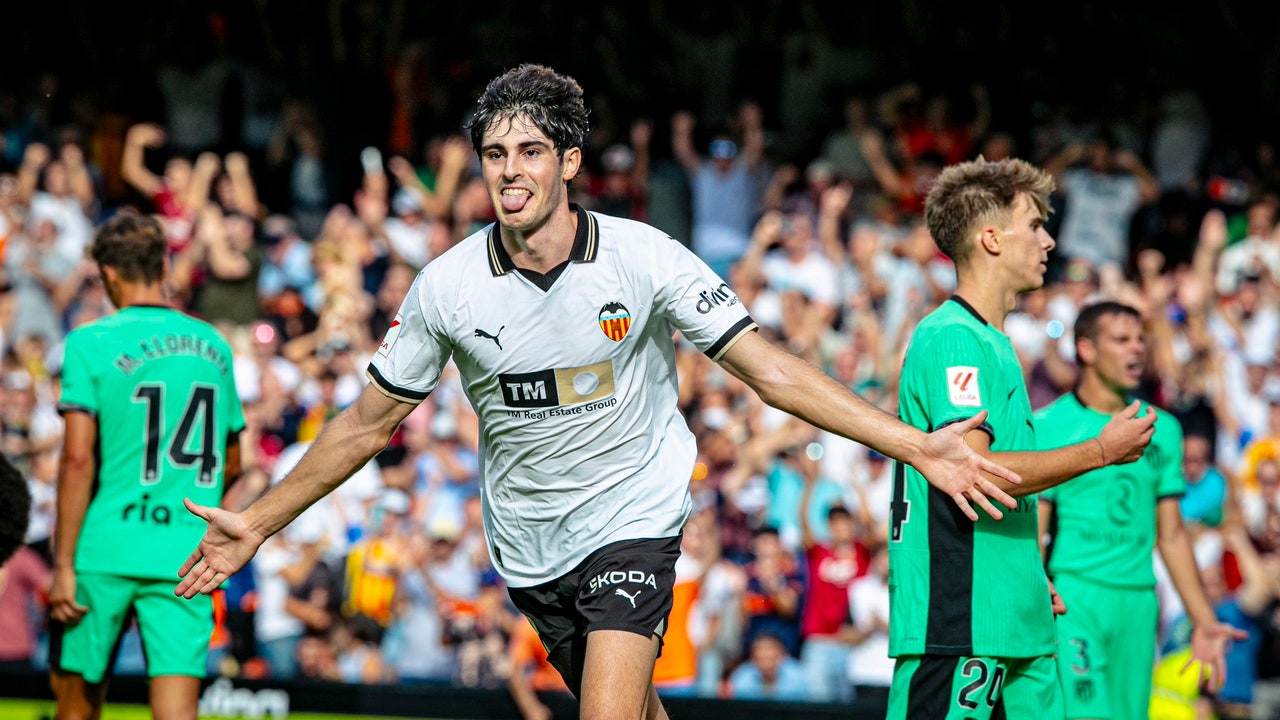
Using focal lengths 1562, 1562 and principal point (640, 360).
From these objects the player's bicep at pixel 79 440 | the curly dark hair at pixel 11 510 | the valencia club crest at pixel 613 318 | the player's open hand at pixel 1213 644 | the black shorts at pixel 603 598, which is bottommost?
the player's open hand at pixel 1213 644

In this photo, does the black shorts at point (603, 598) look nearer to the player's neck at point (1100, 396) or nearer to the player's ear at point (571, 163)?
the player's ear at point (571, 163)

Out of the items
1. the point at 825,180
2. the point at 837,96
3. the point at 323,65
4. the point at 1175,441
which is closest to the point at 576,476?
the point at 1175,441

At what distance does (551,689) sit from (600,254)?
554cm

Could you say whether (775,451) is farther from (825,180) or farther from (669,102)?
(669,102)

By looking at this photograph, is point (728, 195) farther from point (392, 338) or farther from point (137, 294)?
point (392, 338)

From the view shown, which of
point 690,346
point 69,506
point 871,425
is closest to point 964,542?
point 871,425

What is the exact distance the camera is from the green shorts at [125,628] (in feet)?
22.4

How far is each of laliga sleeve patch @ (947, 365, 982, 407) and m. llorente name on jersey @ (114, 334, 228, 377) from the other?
3.47m

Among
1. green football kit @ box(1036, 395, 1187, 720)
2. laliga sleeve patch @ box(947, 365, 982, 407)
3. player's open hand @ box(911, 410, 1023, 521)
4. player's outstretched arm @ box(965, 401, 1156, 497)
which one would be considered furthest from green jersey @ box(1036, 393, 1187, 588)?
player's open hand @ box(911, 410, 1023, 521)

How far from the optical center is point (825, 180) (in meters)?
14.6

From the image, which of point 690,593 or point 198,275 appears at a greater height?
point 198,275

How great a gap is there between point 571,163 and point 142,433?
2.69 m

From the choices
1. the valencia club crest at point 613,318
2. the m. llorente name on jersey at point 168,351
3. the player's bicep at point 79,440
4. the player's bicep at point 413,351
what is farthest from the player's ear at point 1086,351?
the player's bicep at point 79,440

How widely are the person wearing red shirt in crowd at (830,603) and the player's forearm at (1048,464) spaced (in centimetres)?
562
